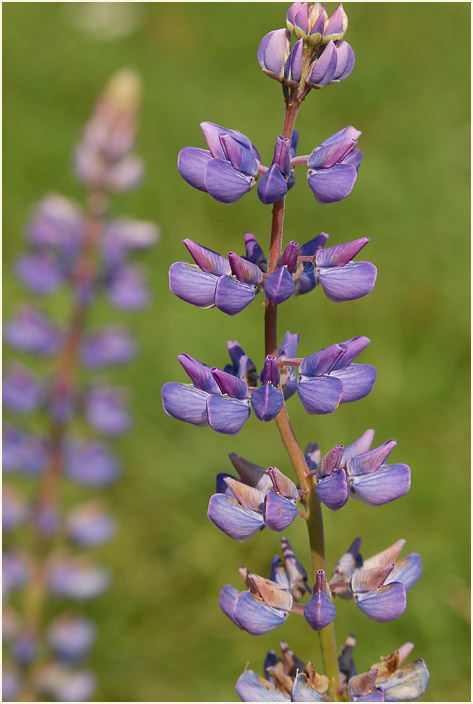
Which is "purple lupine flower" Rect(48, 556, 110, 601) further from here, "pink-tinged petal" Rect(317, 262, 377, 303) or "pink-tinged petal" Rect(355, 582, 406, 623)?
"pink-tinged petal" Rect(317, 262, 377, 303)

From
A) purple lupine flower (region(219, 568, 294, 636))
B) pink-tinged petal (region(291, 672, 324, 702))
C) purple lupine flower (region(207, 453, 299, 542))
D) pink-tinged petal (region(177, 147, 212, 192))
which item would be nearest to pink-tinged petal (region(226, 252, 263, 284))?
pink-tinged petal (region(177, 147, 212, 192))

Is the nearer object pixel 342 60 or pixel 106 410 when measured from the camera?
pixel 342 60

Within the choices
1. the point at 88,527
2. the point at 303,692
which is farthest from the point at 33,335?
the point at 303,692

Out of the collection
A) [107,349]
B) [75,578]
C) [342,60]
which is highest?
[342,60]

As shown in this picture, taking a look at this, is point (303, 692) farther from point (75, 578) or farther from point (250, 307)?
point (250, 307)

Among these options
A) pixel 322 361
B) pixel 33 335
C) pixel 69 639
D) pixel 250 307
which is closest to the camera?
pixel 322 361

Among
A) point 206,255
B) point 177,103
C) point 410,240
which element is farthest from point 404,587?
point 177,103

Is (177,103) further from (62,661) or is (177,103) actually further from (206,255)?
(206,255)
